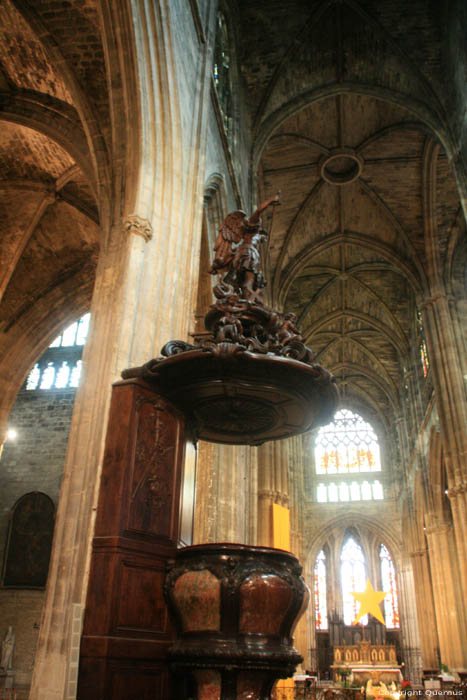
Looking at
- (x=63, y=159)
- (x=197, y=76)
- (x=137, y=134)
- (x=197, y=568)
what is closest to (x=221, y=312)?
(x=197, y=568)

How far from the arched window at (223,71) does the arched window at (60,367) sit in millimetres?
8323

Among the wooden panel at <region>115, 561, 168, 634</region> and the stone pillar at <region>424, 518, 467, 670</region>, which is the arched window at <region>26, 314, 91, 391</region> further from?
the wooden panel at <region>115, 561, 168, 634</region>

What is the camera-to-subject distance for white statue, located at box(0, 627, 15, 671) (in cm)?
1468

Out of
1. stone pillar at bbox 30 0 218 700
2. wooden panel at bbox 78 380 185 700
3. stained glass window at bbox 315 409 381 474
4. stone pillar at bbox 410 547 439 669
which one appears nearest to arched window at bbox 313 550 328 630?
stained glass window at bbox 315 409 381 474

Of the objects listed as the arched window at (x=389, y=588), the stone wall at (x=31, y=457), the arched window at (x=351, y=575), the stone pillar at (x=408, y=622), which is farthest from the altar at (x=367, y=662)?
the stone wall at (x=31, y=457)

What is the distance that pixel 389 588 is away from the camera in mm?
28703

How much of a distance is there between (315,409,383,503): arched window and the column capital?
23.6 m

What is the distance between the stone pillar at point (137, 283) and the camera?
→ 5605mm

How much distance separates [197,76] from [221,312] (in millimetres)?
6641

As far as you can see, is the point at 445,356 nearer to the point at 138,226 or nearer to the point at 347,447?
the point at 138,226

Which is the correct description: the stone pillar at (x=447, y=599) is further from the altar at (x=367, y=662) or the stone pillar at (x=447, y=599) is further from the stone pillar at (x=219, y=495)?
the stone pillar at (x=219, y=495)

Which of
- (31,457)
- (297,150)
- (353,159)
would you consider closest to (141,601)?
(31,457)

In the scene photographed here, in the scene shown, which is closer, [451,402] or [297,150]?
[451,402]

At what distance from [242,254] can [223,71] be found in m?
9.72
